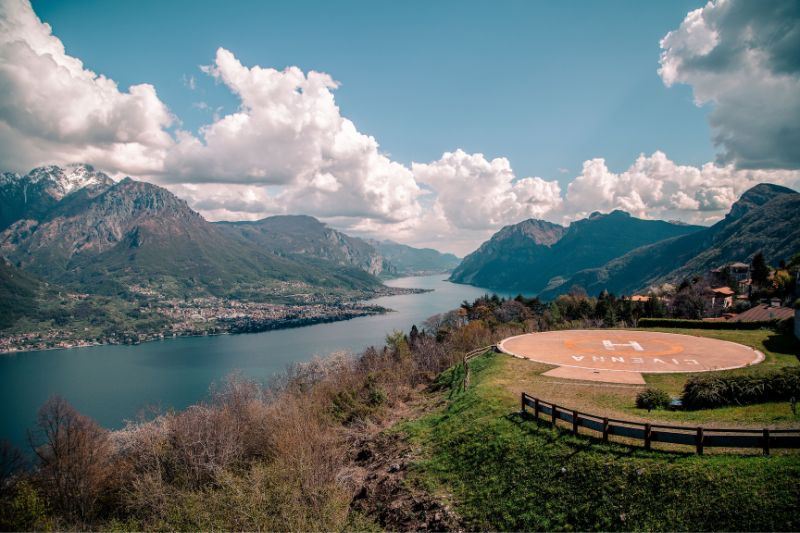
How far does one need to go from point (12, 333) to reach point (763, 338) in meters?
252

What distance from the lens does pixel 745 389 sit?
751 inches

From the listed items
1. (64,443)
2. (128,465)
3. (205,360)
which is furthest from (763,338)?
(205,360)

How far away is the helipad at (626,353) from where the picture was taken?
2733cm

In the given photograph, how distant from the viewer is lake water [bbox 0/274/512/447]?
88375mm

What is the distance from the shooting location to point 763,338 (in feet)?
113

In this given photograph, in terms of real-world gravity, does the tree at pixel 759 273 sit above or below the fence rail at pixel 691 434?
above

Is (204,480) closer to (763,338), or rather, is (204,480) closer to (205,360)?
(763,338)

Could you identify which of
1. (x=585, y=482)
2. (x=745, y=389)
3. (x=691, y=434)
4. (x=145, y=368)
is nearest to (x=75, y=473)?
(x=585, y=482)

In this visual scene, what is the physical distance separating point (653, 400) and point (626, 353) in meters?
13.9

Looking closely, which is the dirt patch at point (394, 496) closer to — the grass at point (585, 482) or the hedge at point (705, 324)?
the grass at point (585, 482)

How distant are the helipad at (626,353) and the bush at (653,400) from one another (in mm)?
4517

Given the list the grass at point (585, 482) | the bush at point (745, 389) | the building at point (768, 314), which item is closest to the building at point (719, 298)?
the building at point (768, 314)

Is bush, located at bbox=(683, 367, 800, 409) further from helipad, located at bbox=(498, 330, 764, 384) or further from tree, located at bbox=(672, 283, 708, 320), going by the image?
tree, located at bbox=(672, 283, 708, 320)

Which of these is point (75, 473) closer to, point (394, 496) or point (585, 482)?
point (394, 496)
